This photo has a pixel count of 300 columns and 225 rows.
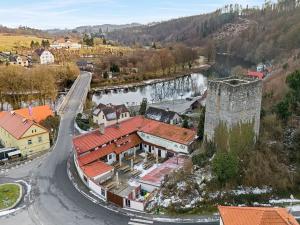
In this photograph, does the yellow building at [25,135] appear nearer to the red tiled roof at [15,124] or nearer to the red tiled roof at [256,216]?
the red tiled roof at [15,124]

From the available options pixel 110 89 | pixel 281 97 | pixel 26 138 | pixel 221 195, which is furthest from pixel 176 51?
pixel 221 195

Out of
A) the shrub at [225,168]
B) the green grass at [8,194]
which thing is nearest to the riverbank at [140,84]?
the green grass at [8,194]

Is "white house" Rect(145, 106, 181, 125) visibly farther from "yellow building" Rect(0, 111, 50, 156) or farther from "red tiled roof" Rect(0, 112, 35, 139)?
"red tiled roof" Rect(0, 112, 35, 139)

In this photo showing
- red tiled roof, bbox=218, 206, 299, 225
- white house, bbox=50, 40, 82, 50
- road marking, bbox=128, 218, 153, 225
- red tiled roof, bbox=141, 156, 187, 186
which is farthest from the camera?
white house, bbox=50, 40, 82, 50

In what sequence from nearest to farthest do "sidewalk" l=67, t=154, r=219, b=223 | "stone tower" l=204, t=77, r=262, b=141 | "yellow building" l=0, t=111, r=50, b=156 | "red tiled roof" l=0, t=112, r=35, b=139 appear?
"sidewalk" l=67, t=154, r=219, b=223 → "stone tower" l=204, t=77, r=262, b=141 → "yellow building" l=0, t=111, r=50, b=156 → "red tiled roof" l=0, t=112, r=35, b=139

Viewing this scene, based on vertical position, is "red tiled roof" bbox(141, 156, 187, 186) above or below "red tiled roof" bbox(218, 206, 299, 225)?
below

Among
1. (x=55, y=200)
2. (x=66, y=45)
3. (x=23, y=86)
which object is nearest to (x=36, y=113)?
(x=23, y=86)

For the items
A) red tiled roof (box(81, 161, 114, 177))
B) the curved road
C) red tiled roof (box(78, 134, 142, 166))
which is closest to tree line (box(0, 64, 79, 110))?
the curved road

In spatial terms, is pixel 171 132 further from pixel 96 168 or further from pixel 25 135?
pixel 25 135
